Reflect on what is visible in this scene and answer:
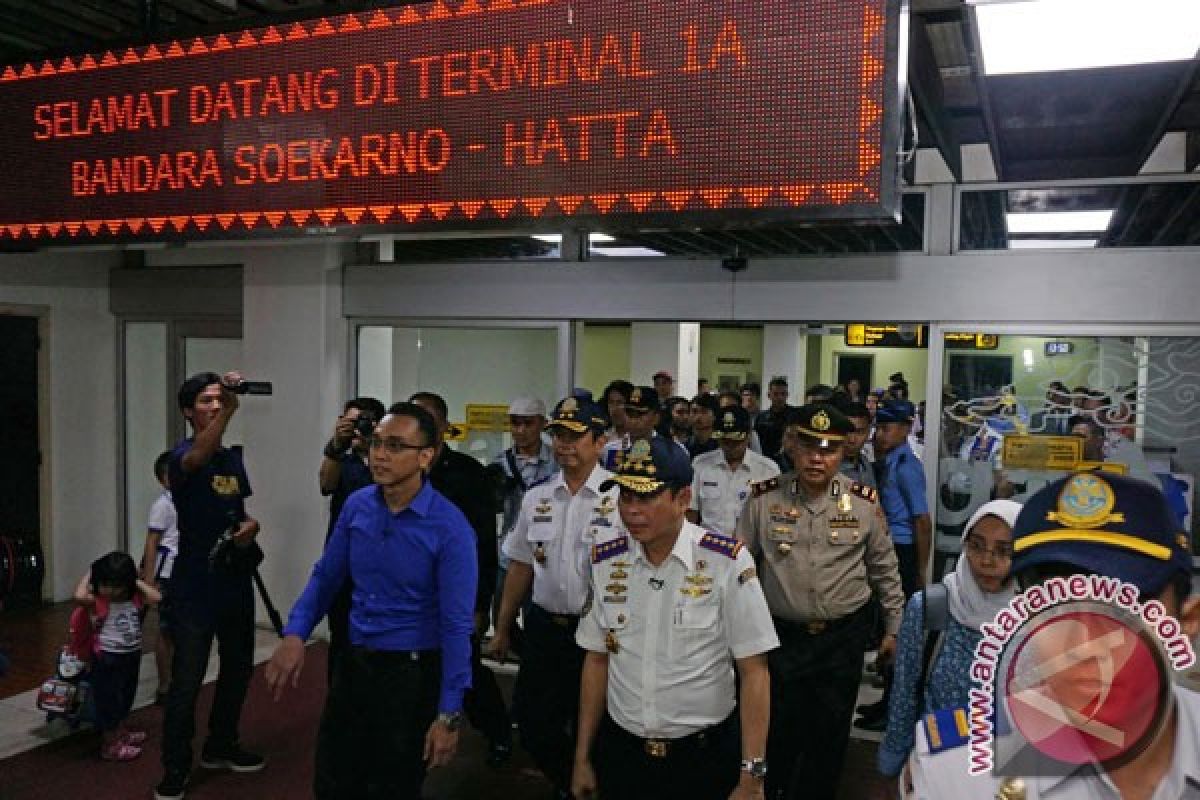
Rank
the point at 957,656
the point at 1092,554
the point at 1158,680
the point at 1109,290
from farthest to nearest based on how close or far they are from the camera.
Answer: the point at 1109,290, the point at 957,656, the point at 1092,554, the point at 1158,680

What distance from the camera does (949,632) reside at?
86.2 inches

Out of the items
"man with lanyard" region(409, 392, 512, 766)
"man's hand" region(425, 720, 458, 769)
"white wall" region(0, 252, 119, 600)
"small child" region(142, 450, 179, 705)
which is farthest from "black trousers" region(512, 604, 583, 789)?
"white wall" region(0, 252, 119, 600)

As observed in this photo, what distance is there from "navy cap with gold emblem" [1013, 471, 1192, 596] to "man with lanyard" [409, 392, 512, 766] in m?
2.92

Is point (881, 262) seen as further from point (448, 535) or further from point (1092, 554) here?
point (1092, 554)

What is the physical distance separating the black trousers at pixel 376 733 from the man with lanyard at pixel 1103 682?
1.85m

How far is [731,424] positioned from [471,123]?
226 cm

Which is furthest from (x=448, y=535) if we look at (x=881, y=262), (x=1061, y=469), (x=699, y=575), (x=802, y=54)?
Answer: (x=1061, y=469)

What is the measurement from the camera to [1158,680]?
2.60 feet

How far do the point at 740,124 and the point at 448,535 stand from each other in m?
1.48

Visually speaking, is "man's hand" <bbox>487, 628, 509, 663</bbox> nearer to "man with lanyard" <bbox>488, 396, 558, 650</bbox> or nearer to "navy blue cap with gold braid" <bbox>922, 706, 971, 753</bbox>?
"man with lanyard" <bbox>488, 396, 558, 650</bbox>

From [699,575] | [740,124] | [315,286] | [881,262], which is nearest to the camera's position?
[699,575]

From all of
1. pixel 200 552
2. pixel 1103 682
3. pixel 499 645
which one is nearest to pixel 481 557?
pixel 499 645

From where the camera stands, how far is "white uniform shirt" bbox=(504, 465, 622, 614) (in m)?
3.35

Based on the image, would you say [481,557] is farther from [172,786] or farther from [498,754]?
[172,786]
